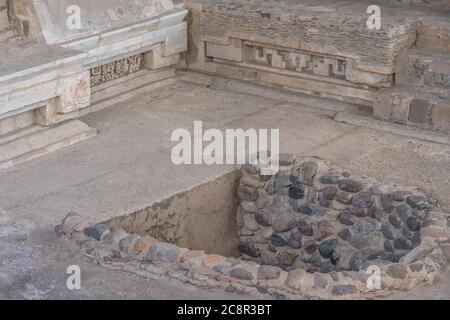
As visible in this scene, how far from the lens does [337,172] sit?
6.15 meters

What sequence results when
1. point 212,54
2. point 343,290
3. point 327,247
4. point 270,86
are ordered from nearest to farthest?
point 343,290, point 327,247, point 270,86, point 212,54

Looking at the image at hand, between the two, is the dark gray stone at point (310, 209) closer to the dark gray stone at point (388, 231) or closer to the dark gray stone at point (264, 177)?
the dark gray stone at point (264, 177)

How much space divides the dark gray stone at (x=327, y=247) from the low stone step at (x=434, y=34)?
1672 millimetres

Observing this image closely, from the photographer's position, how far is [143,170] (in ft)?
20.4

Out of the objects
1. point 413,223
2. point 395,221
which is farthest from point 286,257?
point 413,223

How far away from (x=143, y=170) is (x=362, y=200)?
4.22 ft

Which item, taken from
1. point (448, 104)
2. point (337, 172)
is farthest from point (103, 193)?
point (448, 104)

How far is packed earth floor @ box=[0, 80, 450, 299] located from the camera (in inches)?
193

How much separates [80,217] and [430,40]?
286 cm

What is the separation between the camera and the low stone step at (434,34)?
6957mm

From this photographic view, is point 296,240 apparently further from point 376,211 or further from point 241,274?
point 241,274

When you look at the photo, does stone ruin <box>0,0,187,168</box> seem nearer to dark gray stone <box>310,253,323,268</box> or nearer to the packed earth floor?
the packed earth floor

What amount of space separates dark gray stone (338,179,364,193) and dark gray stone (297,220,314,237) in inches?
13.1
